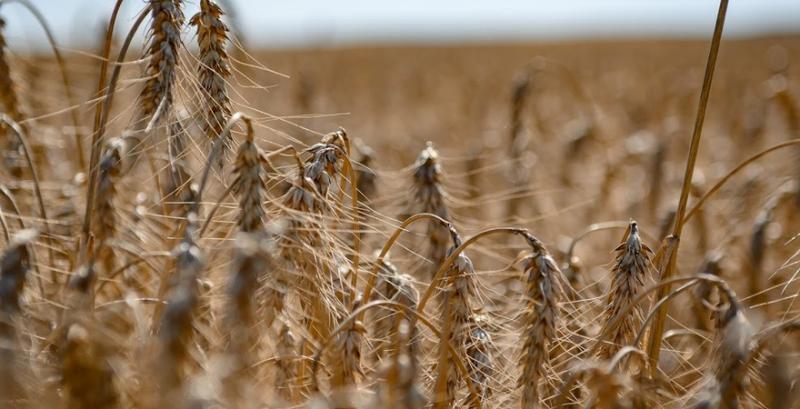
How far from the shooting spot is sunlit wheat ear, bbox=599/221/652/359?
1724 millimetres

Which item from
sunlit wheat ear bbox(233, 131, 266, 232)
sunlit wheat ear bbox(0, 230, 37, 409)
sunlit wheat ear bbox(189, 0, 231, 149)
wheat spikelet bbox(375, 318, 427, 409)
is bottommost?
wheat spikelet bbox(375, 318, 427, 409)

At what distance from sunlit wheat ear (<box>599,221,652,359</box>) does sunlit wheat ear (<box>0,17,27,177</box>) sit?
1.86 metres

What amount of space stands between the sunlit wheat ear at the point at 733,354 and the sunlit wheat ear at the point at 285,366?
0.91 metres

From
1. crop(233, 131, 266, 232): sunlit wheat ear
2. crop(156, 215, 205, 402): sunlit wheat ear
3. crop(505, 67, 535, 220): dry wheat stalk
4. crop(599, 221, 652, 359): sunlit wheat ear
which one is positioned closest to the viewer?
crop(156, 215, 205, 402): sunlit wheat ear

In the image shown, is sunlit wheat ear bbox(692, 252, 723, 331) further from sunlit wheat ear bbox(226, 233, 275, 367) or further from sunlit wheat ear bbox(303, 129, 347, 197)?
sunlit wheat ear bbox(226, 233, 275, 367)

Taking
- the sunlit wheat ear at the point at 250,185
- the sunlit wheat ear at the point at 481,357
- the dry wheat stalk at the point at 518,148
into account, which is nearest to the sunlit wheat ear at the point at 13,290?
the sunlit wheat ear at the point at 250,185

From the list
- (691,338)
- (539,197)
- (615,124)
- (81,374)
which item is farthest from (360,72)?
(81,374)

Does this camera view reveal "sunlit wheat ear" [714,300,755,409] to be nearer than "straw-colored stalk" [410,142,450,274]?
Yes

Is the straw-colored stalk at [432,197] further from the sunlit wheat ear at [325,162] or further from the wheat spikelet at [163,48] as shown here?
the wheat spikelet at [163,48]

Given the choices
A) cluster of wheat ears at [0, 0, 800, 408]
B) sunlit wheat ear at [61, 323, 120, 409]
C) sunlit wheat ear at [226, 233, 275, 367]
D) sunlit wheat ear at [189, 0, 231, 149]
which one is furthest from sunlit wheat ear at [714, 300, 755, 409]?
sunlit wheat ear at [189, 0, 231, 149]

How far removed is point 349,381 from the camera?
1615 mm

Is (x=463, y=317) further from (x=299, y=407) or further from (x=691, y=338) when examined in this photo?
(x=691, y=338)

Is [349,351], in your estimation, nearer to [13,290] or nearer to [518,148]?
[13,290]

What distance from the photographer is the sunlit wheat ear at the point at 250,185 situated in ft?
4.80
